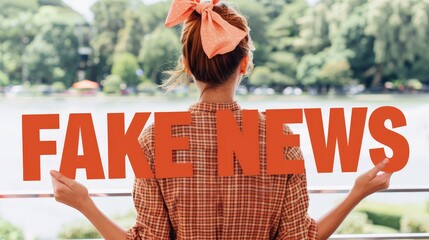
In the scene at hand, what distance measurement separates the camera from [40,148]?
3.84 ft

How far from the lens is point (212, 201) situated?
1.02 metres

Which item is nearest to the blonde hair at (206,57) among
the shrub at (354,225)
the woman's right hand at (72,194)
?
the woman's right hand at (72,194)

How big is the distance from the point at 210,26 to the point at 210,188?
0.29m

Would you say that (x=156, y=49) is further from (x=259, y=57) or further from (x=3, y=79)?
(x=3, y=79)

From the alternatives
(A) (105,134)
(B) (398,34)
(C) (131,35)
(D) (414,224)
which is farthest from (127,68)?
(A) (105,134)

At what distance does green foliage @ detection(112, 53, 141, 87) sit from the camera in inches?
354

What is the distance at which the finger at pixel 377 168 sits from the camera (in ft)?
3.73

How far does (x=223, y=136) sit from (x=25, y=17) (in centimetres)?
894

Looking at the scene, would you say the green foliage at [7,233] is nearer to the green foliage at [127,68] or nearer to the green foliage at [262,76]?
the green foliage at [127,68]

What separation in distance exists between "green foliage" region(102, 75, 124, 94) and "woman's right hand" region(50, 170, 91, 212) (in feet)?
25.2

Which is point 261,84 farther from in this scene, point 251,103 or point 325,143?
point 325,143

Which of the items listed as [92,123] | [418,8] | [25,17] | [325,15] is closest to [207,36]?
[92,123]

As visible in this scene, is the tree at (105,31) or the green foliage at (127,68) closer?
the tree at (105,31)

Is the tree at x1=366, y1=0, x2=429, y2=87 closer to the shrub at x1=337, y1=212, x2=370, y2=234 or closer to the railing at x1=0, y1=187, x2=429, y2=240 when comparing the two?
the shrub at x1=337, y1=212, x2=370, y2=234
